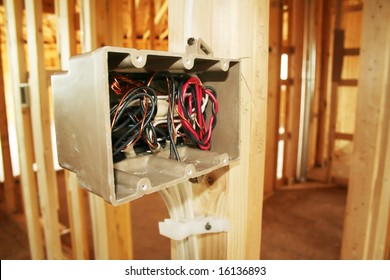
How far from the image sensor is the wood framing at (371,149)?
1324 mm

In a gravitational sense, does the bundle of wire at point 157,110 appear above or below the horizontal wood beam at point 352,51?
below

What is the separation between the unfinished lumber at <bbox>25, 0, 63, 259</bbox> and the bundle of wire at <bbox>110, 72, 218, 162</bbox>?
112 centimetres

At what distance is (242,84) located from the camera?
0.57m

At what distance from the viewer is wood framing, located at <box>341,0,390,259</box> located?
1.32 meters

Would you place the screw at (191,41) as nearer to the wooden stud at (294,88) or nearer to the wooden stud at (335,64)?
the wooden stud at (335,64)

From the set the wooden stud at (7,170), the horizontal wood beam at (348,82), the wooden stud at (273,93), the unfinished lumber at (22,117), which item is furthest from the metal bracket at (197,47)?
the horizontal wood beam at (348,82)

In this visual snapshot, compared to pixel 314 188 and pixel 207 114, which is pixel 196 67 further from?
pixel 314 188

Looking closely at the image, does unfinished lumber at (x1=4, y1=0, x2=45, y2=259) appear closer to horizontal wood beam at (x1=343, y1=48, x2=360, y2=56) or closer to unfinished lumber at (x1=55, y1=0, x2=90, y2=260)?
unfinished lumber at (x1=55, y1=0, x2=90, y2=260)

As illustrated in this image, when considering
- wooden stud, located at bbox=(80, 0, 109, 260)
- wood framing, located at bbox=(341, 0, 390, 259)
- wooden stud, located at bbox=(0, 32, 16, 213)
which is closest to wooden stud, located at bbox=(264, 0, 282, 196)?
wood framing, located at bbox=(341, 0, 390, 259)

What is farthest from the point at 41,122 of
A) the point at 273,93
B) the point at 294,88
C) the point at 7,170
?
the point at 294,88

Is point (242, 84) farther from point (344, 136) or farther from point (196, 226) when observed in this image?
point (344, 136)

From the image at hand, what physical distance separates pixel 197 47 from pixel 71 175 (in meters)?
1.18

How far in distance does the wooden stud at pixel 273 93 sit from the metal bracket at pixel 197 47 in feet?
8.35
